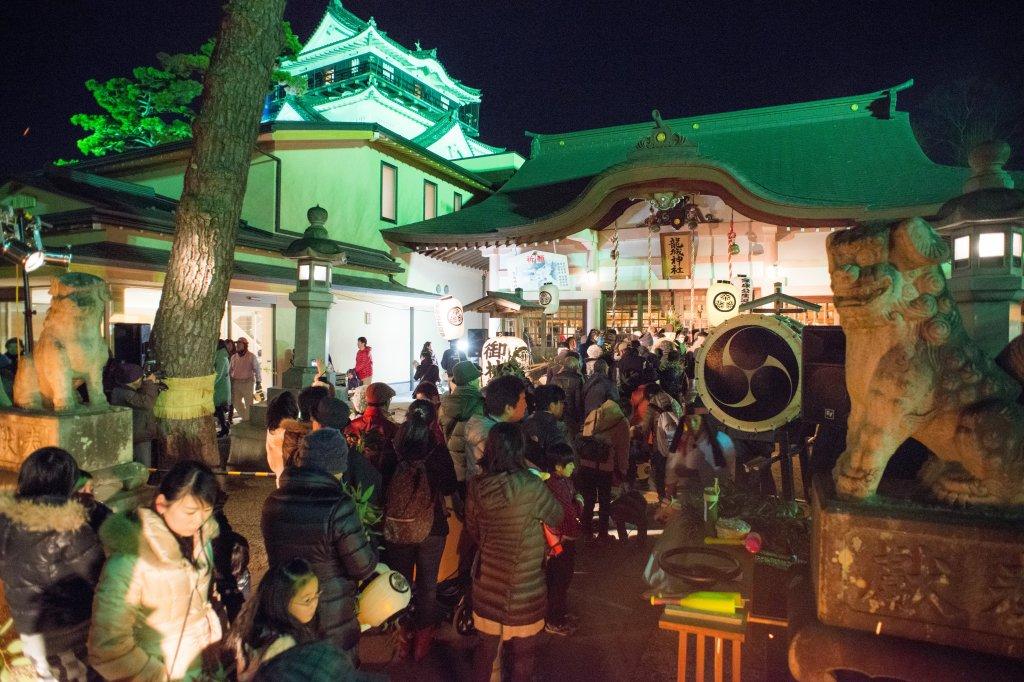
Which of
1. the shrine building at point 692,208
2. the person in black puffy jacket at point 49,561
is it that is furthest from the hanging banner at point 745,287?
the person in black puffy jacket at point 49,561

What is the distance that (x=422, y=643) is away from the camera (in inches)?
146

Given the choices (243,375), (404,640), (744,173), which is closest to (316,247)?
(243,375)

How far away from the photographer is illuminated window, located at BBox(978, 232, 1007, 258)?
16.7 feet

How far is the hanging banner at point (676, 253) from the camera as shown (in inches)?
551

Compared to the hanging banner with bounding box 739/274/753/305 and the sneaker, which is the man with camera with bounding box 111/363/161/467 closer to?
the sneaker

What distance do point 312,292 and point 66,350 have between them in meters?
4.50

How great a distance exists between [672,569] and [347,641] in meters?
1.64

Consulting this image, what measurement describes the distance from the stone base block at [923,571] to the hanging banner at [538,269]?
12577mm

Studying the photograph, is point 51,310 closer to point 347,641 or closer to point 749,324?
point 347,641

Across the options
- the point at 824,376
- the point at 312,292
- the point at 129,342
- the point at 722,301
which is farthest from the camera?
the point at 722,301

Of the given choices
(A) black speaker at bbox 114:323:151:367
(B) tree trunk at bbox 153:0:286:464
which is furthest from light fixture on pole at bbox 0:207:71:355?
(A) black speaker at bbox 114:323:151:367

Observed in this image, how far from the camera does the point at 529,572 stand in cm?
302

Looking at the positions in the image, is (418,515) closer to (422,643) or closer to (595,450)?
(422,643)

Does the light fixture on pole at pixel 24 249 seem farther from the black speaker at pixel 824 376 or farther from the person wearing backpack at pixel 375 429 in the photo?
the black speaker at pixel 824 376
